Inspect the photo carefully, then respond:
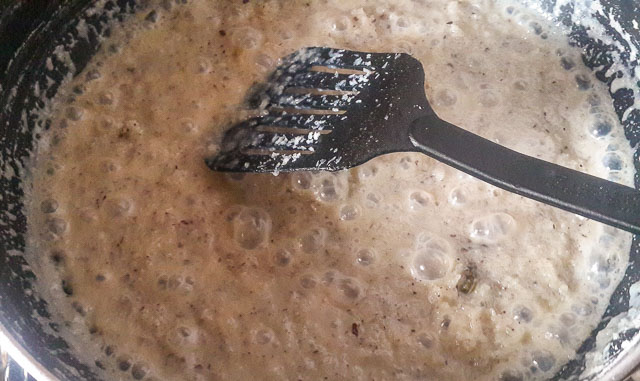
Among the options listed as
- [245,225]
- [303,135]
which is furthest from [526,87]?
[245,225]

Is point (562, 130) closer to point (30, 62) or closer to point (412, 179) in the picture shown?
point (412, 179)

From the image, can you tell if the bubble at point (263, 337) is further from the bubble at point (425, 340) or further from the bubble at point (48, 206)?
the bubble at point (48, 206)

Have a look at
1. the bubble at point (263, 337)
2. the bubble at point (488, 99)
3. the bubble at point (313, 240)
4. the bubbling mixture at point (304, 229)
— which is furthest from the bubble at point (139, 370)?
the bubble at point (488, 99)

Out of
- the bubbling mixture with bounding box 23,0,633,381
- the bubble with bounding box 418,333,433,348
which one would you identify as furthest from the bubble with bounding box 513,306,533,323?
the bubble with bounding box 418,333,433,348

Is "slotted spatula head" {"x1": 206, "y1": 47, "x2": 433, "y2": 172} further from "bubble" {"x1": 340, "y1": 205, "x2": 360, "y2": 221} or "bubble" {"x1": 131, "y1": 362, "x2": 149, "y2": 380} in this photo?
"bubble" {"x1": 131, "y1": 362, "x2": 149, "y2": 380}

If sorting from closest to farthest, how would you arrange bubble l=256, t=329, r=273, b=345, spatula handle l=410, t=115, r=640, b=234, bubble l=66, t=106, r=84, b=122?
spatula handle l=410, t=115, r=640, b=234
bubble l=256, t=329, r=273, b=345
bubble l=66, t=106, r=84, b=122

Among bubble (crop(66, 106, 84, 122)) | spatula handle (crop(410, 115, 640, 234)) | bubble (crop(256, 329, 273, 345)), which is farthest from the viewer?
bubble (crop(66, 106, 84, 122))

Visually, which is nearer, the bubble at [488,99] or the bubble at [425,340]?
the bubble at [425,340]
